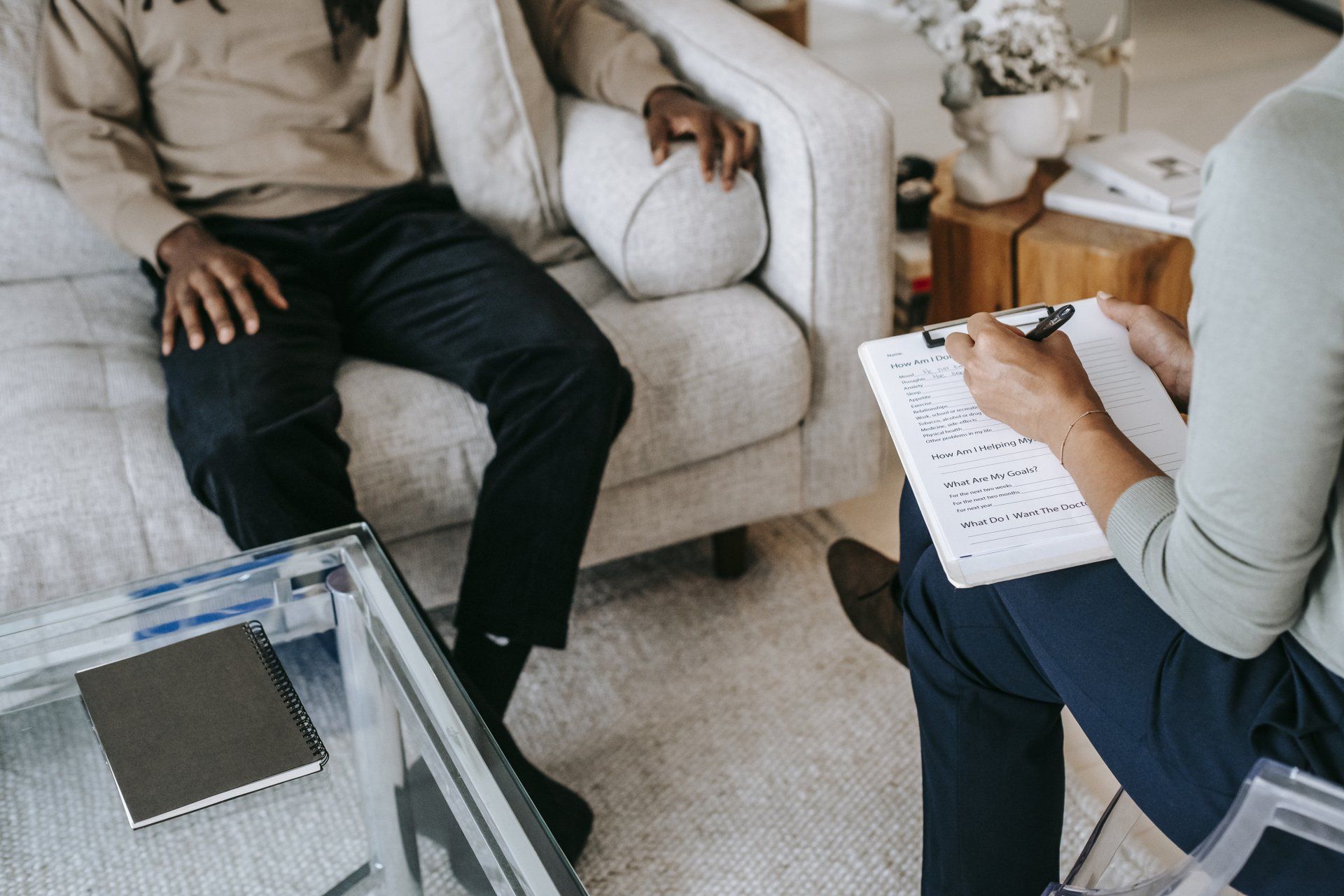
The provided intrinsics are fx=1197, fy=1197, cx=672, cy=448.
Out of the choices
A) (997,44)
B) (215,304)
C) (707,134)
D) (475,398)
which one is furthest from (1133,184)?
(215,304)

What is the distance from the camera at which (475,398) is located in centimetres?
134

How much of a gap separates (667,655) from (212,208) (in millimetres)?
812

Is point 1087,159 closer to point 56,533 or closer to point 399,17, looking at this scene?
point 399,17

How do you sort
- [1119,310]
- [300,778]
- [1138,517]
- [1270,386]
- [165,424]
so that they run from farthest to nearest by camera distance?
[165,424]
[1119,310]
[300,778]
[1138,517]
[1270,386]

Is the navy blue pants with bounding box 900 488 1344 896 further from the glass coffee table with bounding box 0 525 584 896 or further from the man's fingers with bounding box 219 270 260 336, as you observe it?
the man's fingers with bounding box 219 270 260 336

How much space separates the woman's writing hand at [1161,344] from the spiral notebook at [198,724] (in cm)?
71

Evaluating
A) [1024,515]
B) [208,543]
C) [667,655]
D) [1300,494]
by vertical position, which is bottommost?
[667,655]

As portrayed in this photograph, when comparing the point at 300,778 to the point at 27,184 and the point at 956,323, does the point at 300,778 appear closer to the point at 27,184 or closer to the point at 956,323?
the point at 956,323

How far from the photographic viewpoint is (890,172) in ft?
4.76

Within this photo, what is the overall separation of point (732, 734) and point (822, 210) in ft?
2.08

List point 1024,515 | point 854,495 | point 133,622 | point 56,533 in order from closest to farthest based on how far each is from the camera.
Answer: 1. point 1024,515
2. point 133,622
3. point 56,533
4. point 854,495

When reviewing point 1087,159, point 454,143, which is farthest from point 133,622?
point 1087,159

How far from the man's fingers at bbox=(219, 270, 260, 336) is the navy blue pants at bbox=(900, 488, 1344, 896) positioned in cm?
73

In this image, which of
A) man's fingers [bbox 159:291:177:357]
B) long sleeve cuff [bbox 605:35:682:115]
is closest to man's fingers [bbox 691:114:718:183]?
long sleeve cuff [bbox 605:35:682:115]
